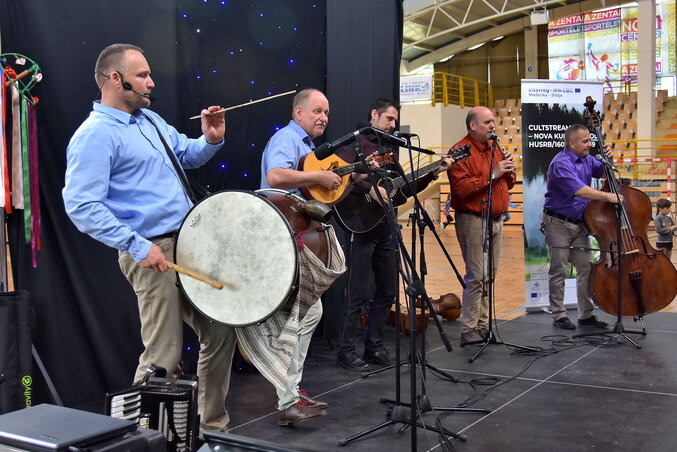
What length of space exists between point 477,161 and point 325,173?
1.68m

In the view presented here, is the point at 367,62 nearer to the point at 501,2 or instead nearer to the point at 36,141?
the point at 36,141

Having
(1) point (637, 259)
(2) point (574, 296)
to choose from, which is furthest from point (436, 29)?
(1) point (637, 259)

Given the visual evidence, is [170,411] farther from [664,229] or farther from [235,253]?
[664,229]

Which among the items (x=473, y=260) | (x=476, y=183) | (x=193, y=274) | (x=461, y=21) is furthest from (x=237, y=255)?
(x=461, y=21)

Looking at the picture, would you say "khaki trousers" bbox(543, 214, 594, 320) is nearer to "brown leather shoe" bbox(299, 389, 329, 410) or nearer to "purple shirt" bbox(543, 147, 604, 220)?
"purple shirt" bbox(543, 147, 604, 220)

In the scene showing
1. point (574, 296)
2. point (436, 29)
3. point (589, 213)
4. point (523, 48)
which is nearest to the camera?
point (589, 213)

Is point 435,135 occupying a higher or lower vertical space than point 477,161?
higher

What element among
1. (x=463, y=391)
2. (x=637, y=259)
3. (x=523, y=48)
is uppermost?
(x=523, y=48)

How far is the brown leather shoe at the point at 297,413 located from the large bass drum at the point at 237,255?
83 cm

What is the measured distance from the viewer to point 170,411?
2703mm

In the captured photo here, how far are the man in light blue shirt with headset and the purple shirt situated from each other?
11.3 ft

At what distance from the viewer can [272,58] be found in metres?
5.20

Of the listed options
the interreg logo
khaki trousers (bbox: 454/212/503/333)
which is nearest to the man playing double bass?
khaki trousers (bbox: 454/212/503/333)

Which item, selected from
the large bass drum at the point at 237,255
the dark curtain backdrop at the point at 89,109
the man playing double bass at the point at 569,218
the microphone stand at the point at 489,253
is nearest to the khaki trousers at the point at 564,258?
the man playing double bass at the point at 569,218
